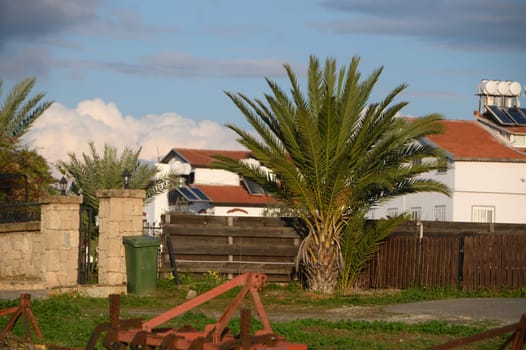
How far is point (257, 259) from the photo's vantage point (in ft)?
77.0

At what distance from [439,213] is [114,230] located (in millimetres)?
29715

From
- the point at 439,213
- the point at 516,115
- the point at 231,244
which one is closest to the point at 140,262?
the point at 231,244

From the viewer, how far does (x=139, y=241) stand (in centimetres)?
1948

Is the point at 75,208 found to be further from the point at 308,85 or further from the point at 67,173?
the point at 67,173

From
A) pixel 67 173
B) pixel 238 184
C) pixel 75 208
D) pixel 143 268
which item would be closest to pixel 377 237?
pixel 143 268

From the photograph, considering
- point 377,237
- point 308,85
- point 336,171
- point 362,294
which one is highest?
point 308,85

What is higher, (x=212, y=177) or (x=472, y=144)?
(x=472, y=144)

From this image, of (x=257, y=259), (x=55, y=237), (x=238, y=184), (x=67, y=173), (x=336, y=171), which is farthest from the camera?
(x=238, y=184)

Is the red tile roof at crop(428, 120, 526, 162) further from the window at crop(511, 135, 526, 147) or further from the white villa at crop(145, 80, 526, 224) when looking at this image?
the window at crop(511, 135, 526, 147)

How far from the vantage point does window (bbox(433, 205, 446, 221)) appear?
46.4 m

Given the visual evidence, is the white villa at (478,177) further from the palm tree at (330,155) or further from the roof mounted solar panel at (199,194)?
the palm tree at (330,155)

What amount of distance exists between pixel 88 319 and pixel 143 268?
508 centimetres

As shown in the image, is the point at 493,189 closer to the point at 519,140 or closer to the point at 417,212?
the point at 417,212

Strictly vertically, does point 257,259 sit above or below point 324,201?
below
